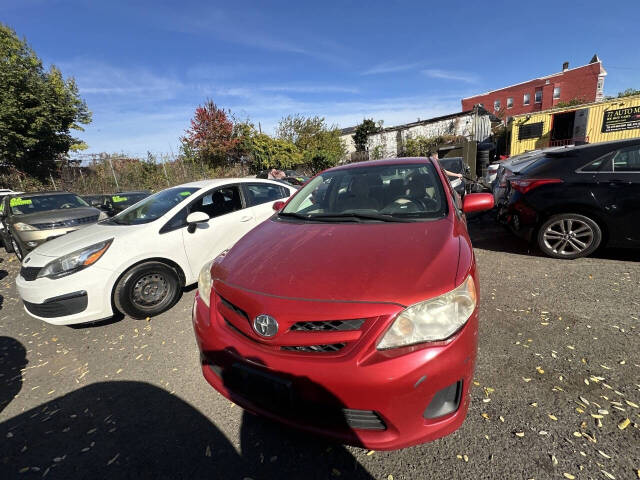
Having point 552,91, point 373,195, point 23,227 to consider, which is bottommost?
point 23,227

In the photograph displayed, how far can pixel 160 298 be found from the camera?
11.2 ft

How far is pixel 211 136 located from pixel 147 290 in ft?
66.6

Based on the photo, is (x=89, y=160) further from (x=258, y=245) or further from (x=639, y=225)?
(x=639, y=225)

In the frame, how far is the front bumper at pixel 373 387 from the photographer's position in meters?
1.27

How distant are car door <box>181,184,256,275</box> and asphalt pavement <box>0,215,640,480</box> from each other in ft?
2.84

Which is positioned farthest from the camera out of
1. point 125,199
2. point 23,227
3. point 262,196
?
point 125,199

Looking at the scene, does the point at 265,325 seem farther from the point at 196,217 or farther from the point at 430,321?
the point at 196,217

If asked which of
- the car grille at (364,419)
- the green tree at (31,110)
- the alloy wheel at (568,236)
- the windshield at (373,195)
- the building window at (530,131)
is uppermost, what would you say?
the green tree at (31,110)

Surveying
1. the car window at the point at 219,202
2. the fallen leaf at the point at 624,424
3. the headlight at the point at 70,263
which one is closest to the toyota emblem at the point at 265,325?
the fallen leaf at the point at 624,424

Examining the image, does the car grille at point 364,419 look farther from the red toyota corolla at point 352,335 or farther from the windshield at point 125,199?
the windshield at point 125,199

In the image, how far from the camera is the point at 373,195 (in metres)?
2.65

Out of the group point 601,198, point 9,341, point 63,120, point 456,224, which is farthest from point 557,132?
point 63,120

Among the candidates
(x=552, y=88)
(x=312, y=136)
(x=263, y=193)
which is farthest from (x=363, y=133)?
(x=263, y=193)

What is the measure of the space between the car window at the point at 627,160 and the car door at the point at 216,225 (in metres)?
4.96
